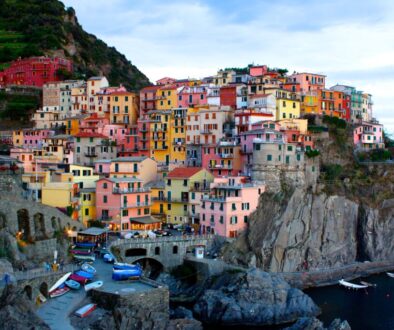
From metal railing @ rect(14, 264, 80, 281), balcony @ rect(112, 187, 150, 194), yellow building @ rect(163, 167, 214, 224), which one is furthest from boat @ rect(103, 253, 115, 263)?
yellow building @ rect(163, 167, 214, 224)

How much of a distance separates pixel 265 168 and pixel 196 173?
737 cm

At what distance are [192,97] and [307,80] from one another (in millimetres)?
15680

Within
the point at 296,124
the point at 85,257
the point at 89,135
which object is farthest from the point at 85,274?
the point at 296,124

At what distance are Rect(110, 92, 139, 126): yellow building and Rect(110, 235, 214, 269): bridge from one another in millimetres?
29479

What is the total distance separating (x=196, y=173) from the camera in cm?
7275

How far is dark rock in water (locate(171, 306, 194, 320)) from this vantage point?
52.4 meters

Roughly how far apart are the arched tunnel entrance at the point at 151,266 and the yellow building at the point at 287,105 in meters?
27.3

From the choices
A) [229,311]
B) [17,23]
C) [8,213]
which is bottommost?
[229,311]

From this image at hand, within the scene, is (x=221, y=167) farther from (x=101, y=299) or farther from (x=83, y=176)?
(x=101, y=299)

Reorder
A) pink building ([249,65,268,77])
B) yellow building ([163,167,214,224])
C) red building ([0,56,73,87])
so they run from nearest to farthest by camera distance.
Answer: yellow building ([163,167,214,224]) → pink building ([249,65,268,77]) → red building ([0,56,73,87])

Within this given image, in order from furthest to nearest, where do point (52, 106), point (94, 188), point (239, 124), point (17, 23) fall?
1. point (17, 23)
2. point (52, 106)
3. point (239, 124)
4. point (94, 188)

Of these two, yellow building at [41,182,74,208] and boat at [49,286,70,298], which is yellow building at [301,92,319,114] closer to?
yellow building at [41,182,74,208]

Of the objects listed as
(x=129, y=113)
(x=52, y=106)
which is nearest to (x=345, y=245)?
(x=129, y=113)

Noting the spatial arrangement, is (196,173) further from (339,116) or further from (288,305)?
(339,116)
